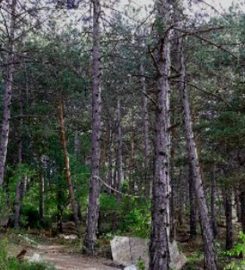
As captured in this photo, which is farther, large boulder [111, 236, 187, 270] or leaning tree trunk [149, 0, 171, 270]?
large boulder [111, 236, 187, 270]

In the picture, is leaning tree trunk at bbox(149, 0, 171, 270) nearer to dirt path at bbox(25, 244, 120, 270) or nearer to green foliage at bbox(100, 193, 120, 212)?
dirt path at bbox(25, 244, 120, 270)

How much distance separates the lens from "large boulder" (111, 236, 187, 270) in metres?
13.4

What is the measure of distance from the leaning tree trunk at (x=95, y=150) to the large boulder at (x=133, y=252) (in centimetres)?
73

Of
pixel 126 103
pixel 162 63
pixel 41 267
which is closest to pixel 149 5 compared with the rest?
pixel 162 63

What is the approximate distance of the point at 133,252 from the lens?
13562 millimetres

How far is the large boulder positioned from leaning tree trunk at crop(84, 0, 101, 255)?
0.73m

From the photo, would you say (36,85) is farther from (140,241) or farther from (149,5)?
(149,5)

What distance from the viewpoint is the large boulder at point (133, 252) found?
13369 mm

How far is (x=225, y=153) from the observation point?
806 inches

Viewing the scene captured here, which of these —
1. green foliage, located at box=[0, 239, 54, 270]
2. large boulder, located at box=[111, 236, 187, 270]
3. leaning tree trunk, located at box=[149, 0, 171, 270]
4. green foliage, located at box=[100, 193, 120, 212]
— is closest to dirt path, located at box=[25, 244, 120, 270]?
large boulder, located at box=[111, 236, 187, 270]

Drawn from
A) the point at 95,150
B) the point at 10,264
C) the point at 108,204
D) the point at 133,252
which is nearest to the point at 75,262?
the point at 133,252

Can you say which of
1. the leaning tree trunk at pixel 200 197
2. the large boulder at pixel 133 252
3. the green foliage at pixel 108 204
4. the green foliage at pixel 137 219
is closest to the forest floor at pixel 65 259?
the large boulder at pixel 133 252

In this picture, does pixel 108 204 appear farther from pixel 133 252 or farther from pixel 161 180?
pixel 161 180

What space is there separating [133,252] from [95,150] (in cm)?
325
